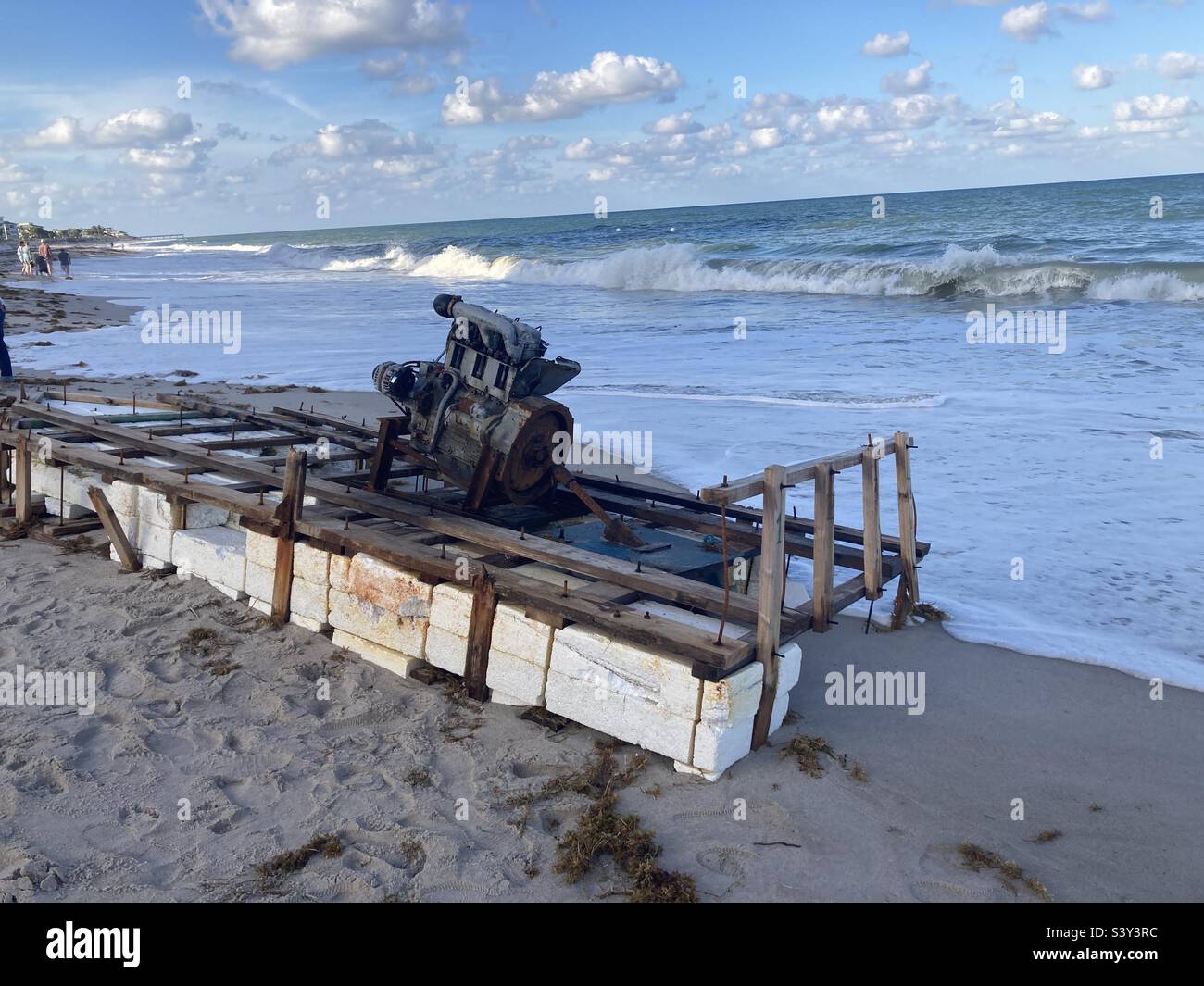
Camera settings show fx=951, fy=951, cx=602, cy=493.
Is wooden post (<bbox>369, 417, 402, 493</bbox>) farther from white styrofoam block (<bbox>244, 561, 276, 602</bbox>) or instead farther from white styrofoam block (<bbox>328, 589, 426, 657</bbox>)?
white styrofoam block (<bbox>328, 589, 426, 657</bbox>)

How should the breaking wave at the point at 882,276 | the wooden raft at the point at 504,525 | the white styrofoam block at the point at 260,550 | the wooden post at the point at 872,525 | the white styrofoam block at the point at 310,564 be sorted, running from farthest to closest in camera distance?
1. the breaking wave at the point at 882,276
2. the white styrofoam block at the point at 260,550
3. the white styrofoam block at the point at 310,564
4. the wooden post at the point at 872,525
5. the wooden raft at the point at 504,525

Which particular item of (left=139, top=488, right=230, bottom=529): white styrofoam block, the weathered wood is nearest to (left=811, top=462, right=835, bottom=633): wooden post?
the weathered wood

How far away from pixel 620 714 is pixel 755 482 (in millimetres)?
1299

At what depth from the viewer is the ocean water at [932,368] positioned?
7.17m

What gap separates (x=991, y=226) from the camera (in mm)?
45156

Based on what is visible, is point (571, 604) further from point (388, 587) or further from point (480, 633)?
point (388, 587)

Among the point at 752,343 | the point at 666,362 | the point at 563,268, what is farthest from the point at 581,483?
the point at 563,268

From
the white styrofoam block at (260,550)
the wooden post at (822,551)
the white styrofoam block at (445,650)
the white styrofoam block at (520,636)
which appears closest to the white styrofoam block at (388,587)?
the white styrofoam block at (445,650)

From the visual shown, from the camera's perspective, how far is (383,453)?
6.66m

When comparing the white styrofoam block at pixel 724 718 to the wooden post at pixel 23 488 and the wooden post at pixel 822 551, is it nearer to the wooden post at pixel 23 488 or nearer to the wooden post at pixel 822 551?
the wooden post at pixel 822 551

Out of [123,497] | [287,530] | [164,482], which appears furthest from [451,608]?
[123,497]

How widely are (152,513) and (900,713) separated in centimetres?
531

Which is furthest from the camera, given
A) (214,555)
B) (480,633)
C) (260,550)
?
(214,555)

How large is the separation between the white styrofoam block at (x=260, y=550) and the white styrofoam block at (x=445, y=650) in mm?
1416
